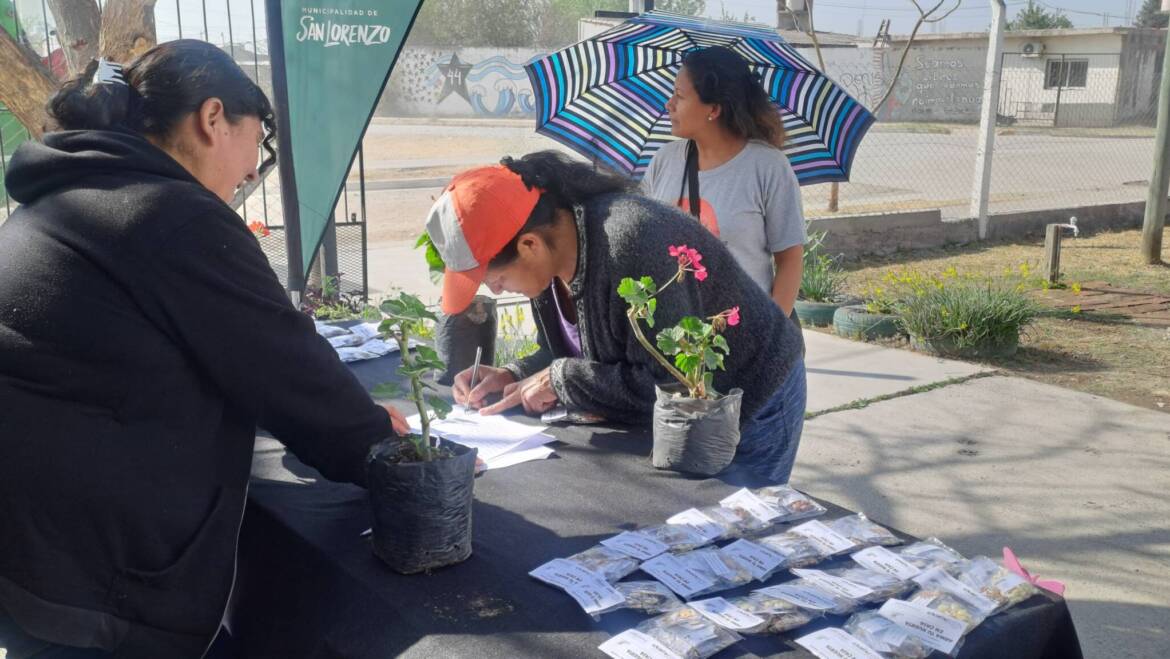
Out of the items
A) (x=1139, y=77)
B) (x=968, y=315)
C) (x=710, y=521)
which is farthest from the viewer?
(x=1139, y=77)

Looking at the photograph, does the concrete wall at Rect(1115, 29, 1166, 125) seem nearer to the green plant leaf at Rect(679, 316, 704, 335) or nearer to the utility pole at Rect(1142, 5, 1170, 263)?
the utility pole at Rect(1142, 5, 1170, 263)

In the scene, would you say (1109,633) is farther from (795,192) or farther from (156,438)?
(156,438)

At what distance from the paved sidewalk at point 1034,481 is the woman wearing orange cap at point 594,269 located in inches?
59.0

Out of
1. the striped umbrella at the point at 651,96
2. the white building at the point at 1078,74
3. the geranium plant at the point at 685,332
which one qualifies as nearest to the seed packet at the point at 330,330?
the striped umbrella at the point at 651,96

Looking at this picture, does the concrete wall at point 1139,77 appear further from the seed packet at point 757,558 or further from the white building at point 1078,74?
the seed packet at point 757,558

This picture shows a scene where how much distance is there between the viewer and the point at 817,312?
21.5 ft

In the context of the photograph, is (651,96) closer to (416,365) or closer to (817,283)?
(416,365)

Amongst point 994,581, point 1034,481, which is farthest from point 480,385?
point 1034,481

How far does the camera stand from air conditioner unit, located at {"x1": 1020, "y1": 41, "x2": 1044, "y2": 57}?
30748 mm

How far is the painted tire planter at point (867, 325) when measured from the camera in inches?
242

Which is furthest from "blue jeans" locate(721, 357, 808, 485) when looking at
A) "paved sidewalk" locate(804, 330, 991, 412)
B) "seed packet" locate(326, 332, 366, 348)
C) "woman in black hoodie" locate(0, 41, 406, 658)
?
"paved sidewalk" locate(804, 330, 991, 412)

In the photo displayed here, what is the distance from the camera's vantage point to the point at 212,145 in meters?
1.65

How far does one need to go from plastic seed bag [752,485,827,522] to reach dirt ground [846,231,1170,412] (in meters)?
3.97

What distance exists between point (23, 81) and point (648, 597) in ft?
13.1
